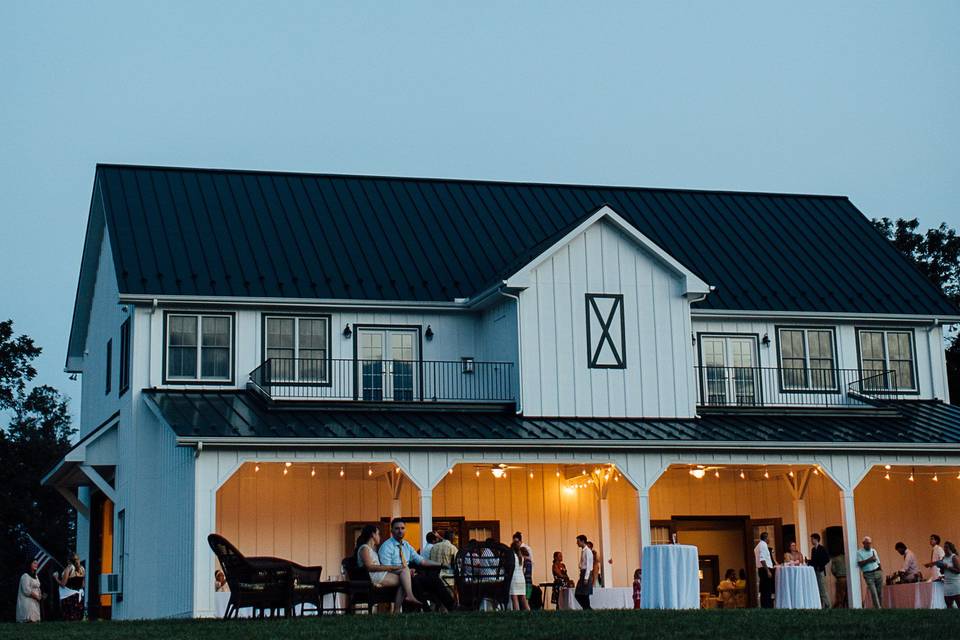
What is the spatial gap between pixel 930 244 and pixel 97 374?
2782 centimetres

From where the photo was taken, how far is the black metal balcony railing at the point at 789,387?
2992cm

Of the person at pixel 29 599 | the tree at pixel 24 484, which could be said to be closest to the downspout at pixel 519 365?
the person at pixel 29 599

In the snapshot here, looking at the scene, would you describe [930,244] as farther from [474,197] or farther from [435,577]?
[435,577]

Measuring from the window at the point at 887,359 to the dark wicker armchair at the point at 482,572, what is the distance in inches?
546

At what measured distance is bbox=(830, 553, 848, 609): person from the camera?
1055 inches

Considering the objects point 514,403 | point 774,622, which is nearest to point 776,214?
point 514,403

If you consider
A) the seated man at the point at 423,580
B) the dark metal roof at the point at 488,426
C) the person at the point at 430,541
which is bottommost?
the seated man at the point at 423,580

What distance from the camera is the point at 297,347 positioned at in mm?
28172

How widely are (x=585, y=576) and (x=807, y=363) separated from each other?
857cm

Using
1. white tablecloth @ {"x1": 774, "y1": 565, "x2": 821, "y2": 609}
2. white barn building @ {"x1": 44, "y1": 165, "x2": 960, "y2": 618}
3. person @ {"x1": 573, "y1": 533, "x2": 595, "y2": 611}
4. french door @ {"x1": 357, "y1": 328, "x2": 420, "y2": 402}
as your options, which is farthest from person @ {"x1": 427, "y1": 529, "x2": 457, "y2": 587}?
french door @ {"x1": 357, "y1": 328, "x2": 420, "y2": 402}

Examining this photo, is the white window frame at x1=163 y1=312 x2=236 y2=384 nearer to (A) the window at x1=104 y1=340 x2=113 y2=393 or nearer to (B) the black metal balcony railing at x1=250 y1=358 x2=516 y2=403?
(B) the black metal balcony railing at x1=250 y1=358 x2=516 y2=403

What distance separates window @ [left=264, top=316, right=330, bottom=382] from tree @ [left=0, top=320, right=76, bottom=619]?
2138 centimetres

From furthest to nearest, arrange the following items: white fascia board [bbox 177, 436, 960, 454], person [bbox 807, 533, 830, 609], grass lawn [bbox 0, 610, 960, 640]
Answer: person [bbox 807, 533, 830, 609], white fascia board [bbox 177, 436, 960, 454], grass lawn [bbox 0, 610, 960, 640]

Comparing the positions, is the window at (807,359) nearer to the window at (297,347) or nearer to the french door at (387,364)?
the french door at (387,364)
